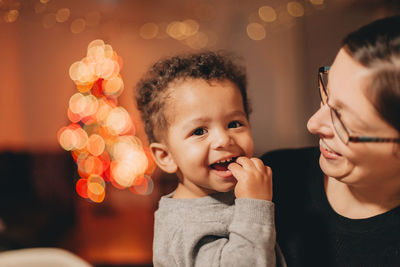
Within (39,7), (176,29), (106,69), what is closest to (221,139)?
(39,7)

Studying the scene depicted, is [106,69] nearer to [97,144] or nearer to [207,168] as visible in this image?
[97,144]

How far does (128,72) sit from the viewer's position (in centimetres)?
505

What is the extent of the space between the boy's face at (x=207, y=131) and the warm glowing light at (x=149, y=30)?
3.95 meters

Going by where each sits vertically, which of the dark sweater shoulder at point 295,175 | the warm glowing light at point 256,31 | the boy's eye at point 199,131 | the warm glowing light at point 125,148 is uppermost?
the warm glowing light at point 256,31

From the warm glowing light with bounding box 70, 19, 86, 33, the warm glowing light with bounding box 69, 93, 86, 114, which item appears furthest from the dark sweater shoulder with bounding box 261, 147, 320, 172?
the warm glowing light with bounding box 70, 19, 86, 33

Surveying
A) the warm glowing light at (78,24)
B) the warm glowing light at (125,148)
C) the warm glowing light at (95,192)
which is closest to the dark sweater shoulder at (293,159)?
the warm glowing light at (125,148)

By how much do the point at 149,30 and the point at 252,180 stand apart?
4293mm

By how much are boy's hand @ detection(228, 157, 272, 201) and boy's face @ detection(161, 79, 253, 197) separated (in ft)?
0.21

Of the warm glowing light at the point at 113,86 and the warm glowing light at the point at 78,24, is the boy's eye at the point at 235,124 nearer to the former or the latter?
the warm glowing light at the point at 113,86

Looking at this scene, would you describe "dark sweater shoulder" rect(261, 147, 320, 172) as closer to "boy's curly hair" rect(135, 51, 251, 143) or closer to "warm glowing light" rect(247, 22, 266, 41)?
"boy's curly hair" rect(135, 51, 251, 143)

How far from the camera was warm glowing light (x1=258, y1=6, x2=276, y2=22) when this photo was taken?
4.09m

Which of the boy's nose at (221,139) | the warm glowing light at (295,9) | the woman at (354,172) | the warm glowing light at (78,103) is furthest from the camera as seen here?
the warm glowing light at (78,103)

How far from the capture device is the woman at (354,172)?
722 mm

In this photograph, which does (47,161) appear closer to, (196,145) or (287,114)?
(287,114)
